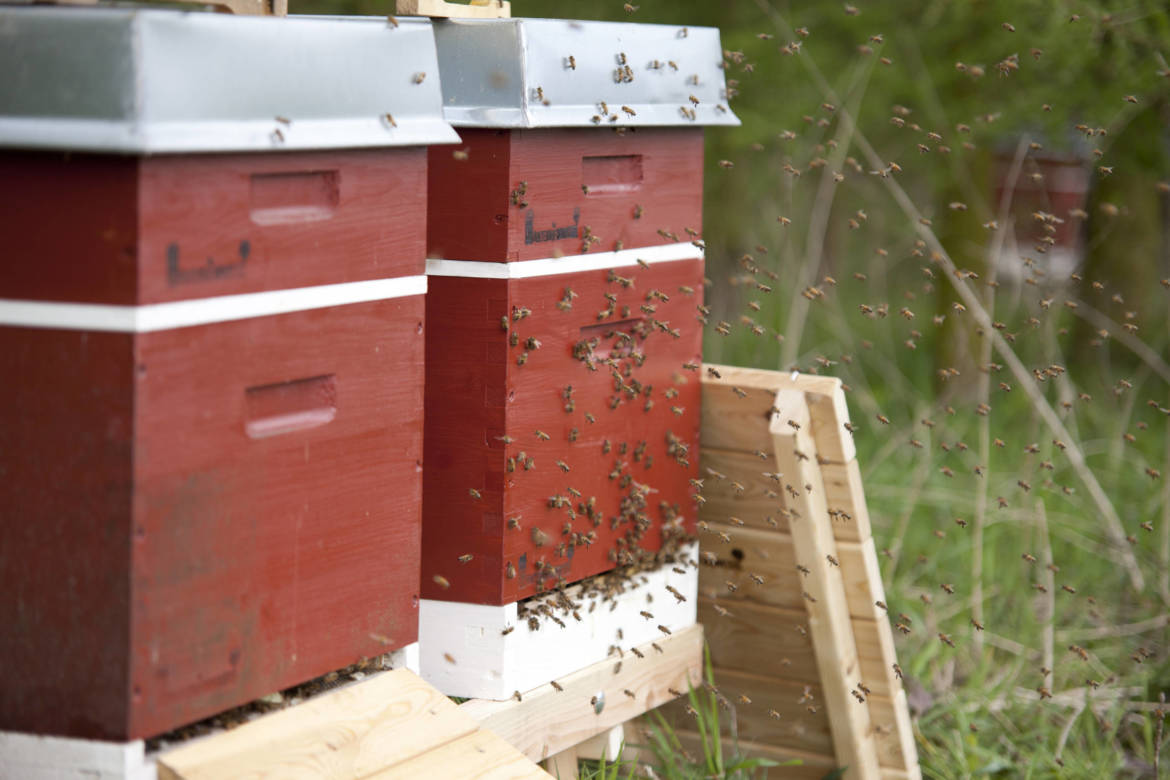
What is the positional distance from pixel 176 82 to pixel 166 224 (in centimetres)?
22

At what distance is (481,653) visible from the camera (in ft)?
9.36

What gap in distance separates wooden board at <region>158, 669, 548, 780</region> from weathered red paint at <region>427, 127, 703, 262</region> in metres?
0.95

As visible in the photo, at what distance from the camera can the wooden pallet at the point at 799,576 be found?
337cm

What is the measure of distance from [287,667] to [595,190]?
1314 mm

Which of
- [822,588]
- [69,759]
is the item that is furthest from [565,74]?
[69,759]

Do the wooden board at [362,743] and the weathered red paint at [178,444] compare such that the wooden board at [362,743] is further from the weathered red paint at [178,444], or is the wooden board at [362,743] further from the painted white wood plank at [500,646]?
the painted white wood plank at [500,646]

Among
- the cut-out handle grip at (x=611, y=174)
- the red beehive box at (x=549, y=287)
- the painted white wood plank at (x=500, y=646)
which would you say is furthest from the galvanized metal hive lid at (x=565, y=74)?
the painted white wood plank at (x=500, y=646)

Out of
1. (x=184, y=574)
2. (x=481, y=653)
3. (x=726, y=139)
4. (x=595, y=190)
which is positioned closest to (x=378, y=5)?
(x=726, y=139)

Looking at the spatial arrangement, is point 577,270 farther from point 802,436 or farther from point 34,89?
point 34,89

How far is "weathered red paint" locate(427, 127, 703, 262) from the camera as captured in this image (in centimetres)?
266

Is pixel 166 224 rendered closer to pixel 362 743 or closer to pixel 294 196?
pixel 294 196

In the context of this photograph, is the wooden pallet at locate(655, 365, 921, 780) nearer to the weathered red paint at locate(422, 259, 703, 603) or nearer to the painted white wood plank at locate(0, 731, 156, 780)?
the weathered red paint at locate(422, 259, 703, 603)

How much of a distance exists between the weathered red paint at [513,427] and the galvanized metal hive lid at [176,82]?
1.94 feet

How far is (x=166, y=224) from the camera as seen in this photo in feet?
6.40
